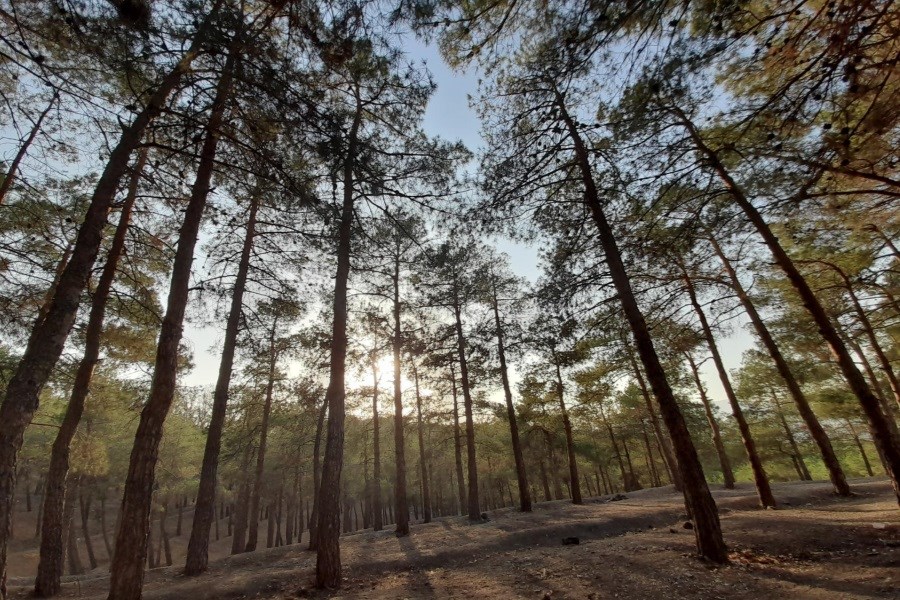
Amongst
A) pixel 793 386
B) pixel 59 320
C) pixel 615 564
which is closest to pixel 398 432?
pixel 615 564

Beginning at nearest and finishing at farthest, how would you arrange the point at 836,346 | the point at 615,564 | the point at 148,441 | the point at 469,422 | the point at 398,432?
the point at 148,441 < the point at 615,564 < the point at 836,346 < the point at 398,432 < the point at 469,422

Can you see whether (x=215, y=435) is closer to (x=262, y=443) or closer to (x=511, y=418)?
(x=262, y=443)

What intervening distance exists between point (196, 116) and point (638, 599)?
1008 cm

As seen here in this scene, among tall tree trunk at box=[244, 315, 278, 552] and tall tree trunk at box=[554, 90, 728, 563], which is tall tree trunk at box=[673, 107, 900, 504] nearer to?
tall tree trunk at box=[554, 90, 728, 563]

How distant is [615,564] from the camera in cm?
740

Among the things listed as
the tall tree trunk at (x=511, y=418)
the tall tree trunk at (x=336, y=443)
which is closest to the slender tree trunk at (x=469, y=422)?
the tall tree trunk at (x=511, y=418)

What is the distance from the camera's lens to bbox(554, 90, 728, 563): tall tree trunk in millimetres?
6742

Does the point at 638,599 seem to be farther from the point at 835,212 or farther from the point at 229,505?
the point at 229,505

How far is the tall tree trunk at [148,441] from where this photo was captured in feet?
17.6

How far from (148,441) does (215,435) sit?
206 inches

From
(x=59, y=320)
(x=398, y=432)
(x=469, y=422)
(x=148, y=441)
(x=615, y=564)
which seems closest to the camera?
(x=59, y=320)

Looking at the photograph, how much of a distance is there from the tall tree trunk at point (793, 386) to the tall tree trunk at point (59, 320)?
12.6 meters

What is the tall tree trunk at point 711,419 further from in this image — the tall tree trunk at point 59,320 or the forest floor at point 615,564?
the tall tree trunk at point 59,320

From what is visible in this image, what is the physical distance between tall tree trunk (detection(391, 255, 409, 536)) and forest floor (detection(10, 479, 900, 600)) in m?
1.47
